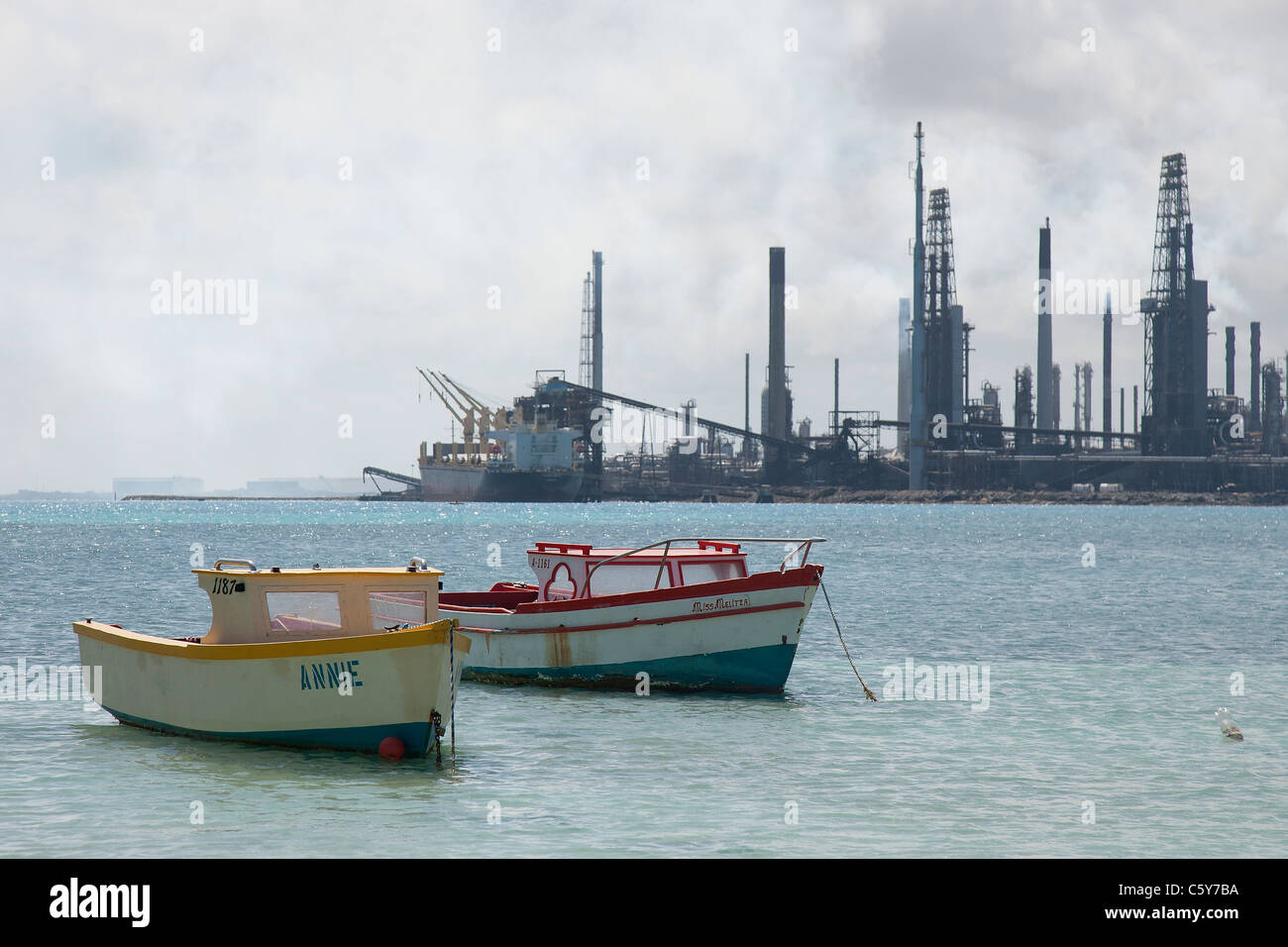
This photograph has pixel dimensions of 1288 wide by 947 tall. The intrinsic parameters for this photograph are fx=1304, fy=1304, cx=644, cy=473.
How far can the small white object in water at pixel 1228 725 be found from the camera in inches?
792

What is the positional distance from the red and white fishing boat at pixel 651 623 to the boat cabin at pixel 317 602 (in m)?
5.07

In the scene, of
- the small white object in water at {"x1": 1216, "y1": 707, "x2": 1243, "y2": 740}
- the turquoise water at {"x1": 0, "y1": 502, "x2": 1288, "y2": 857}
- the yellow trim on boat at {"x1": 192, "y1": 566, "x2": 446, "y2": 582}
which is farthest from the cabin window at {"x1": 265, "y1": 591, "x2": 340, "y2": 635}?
the small white object in water at {"x1": 1216, "y1": 707, "x2": 1243, "y2": 740}

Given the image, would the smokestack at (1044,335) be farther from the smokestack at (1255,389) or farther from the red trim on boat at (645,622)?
the red trim on boat at (645,622)

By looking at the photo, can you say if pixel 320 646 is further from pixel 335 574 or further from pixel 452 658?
pixel 452 658

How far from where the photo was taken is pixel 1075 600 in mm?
48625

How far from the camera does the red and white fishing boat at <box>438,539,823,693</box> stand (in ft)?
76.4

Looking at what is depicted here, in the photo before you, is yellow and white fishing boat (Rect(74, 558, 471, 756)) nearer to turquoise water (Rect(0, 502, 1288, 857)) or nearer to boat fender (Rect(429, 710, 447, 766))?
boat fender (Rect(429, 710, 447, 766))

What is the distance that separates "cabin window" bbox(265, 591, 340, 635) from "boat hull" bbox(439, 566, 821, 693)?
6.62 meters

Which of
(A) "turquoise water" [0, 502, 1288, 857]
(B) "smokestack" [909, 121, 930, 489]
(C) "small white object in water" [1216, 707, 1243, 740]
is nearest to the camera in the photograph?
(A) "turquoise water" [0, 502, 1288, 857]

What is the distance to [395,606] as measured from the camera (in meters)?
17.9

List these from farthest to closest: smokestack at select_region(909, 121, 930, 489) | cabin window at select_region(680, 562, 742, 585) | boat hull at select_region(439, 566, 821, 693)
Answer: smokestack at select_region(909, 121, 930, 489) → cabin window at select_region(680, 562, 742, 585) → boat hull at select_region(439, 566, 821, 693)

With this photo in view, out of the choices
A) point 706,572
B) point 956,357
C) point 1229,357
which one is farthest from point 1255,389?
point 706,572
